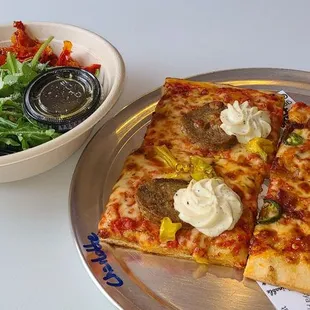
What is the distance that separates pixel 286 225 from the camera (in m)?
1.85

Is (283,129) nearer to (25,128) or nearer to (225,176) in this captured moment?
(225,176)

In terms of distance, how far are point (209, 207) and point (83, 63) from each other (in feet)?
3.06

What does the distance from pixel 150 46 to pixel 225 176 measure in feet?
3.29

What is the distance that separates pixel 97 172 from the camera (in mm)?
2121

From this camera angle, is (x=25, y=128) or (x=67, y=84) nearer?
(x=25, y=128)

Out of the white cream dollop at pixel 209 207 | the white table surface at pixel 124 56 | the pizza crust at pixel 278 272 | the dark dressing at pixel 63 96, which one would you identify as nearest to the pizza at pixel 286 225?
the pizza crust at pixel 278 272

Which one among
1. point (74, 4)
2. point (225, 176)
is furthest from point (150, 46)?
point (225, 176)

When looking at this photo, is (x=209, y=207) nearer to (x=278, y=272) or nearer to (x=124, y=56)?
(x=278, y=272)

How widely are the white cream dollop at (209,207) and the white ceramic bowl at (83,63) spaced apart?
15.8 inches

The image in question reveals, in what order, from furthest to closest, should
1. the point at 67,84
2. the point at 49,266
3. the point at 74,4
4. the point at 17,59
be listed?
1. the point at 74,4
2. the point at 17,59
3. the point at 67,84
4. the point at 49,266

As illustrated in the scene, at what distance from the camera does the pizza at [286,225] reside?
5.74 feet

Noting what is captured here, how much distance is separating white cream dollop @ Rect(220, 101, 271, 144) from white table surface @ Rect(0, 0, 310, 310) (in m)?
0.51

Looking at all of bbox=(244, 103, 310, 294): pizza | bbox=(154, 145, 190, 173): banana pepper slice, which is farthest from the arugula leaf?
bbox=(244, 103, 310, 294): pizza

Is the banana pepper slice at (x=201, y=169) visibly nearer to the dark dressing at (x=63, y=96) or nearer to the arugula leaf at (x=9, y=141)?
the dark dressing at (x=63, y=96)
